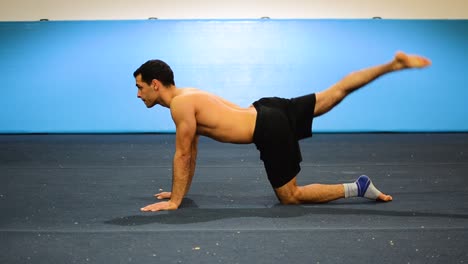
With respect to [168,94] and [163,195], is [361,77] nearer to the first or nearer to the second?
[168,94]

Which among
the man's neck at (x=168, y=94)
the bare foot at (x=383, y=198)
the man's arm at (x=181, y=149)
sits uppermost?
the man's neck at (x=168, y=94)

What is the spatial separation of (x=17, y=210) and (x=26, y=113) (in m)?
4.13

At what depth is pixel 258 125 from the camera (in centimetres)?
439

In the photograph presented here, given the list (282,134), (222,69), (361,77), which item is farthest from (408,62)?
(222,69)

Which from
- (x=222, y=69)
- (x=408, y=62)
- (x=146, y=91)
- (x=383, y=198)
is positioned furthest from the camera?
(x=222, y=69)

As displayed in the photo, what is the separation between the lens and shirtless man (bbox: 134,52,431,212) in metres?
4.29

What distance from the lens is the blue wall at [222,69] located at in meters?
8.25

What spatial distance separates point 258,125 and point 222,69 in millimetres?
3936

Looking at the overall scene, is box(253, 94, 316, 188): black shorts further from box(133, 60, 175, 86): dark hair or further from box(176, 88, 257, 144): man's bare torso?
box(133, 60, 175, 86): dark hair

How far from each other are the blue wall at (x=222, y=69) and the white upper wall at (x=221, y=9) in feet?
1.25

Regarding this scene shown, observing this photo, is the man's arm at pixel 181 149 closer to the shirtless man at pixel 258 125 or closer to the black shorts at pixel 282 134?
the shirtless man at pixel 258 125

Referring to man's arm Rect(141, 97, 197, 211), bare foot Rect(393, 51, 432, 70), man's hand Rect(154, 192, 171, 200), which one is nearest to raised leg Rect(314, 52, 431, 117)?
bare foot Rect(393, 51, 432, 70)

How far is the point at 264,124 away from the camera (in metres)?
Result: 4.38

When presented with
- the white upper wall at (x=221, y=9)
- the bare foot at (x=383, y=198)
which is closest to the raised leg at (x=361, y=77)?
the bare foot at (x=383, y=198)
